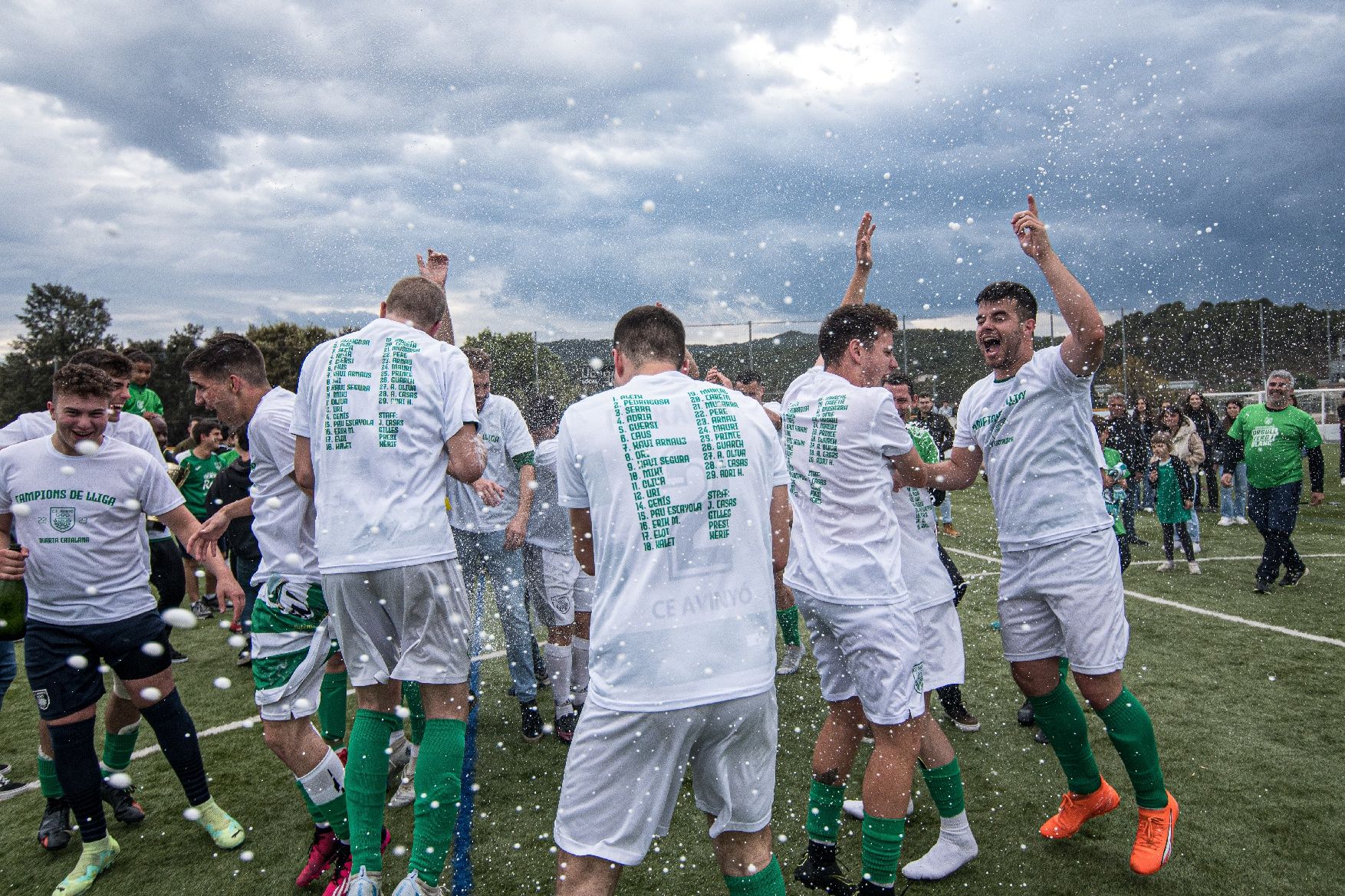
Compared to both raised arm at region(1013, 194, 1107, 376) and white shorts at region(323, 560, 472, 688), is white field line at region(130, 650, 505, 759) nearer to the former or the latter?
white shorts at region(323, 560, 472, 688)

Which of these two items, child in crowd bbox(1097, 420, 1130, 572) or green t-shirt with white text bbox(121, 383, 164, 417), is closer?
child in crowd bbox(1097, 420, 1130, 572)

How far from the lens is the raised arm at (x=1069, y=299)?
10.1 ft

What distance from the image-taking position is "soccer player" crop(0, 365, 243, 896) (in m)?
3.45

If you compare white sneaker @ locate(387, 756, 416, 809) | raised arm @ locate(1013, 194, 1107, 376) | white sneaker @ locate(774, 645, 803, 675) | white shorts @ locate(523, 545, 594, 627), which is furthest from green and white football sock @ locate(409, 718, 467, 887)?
white sneaker @ locate(774, 645, 803, 675)

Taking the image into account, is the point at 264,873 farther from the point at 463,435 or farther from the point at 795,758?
the point at 795,758

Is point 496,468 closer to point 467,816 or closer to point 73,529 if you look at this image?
point 467,816

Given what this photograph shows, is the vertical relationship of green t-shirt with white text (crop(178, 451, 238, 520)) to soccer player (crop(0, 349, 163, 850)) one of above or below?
above

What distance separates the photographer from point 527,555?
17.4ft

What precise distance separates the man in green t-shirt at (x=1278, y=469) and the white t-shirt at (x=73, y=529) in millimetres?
10091

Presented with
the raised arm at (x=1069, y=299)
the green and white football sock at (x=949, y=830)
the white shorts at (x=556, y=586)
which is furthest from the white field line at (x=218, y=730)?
the raised arm at (x=1069, y=299)

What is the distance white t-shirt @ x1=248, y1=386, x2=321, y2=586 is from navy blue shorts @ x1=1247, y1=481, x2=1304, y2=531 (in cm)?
939

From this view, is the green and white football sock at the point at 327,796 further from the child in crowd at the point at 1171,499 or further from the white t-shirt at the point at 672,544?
the child in crowd at the point at 1171,499

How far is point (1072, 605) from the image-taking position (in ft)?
10.6

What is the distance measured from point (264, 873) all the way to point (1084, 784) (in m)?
3.72
